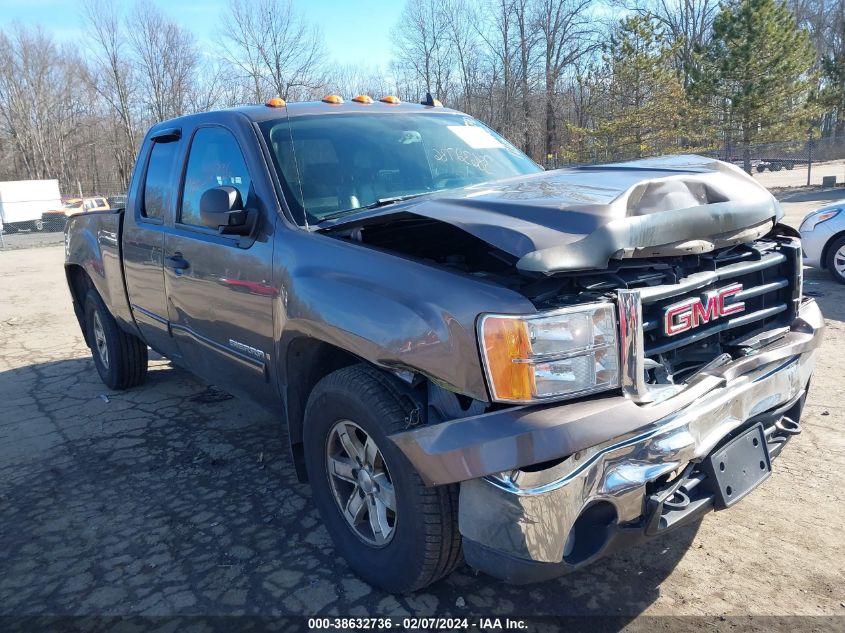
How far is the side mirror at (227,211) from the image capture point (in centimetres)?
301

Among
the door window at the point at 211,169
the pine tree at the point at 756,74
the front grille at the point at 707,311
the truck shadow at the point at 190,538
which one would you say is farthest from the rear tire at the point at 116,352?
the pine tree at the point at 756,74

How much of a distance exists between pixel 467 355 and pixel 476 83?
38.0 metres

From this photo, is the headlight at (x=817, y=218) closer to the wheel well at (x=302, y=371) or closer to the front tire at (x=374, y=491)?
the wheel well at (x=302, y=371)

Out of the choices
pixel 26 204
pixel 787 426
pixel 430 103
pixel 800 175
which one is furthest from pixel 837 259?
pixel 26 204

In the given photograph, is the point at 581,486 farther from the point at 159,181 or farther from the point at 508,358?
the point at 159,181

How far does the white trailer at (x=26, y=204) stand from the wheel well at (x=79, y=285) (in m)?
28.5

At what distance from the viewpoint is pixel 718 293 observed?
2.46 metres

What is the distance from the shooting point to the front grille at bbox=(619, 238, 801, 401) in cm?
207

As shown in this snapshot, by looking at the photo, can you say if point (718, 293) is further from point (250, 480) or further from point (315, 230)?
point (250, 480)

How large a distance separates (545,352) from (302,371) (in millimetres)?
1317

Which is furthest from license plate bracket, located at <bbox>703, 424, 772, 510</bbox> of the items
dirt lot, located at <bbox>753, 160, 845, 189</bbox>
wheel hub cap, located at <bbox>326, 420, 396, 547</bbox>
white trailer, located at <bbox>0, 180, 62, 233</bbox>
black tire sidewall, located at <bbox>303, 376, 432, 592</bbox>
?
white trailer, located at <bbox>0, 180, 62, 233</bbox>

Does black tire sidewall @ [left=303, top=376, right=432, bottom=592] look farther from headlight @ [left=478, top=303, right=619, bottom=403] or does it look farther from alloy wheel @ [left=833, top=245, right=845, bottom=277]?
alloy wheel @ [left=833, top=245, right=845, bottom=277]

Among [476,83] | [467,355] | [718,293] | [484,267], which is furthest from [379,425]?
[476,83]

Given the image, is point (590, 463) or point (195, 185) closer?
point (590, 463)
